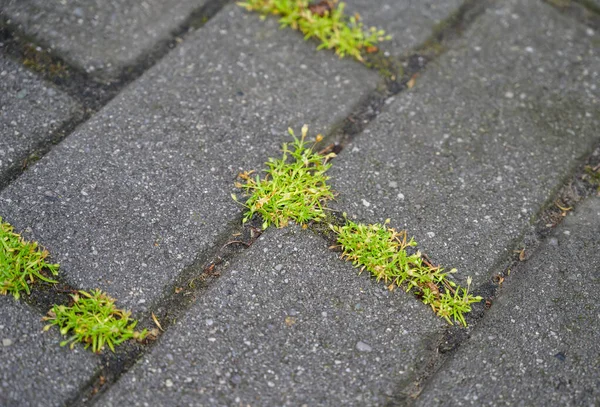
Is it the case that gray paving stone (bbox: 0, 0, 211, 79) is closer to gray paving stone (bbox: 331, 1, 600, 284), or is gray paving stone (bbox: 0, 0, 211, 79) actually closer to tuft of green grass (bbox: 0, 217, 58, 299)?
tuft of green grass (bbox: 0, 217, 58, 299)

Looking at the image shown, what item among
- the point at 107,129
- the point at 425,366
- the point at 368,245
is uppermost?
the point at 107,129

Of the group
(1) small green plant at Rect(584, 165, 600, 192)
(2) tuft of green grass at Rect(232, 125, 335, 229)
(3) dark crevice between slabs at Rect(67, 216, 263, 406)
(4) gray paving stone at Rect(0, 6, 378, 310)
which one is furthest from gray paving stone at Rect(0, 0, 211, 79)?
(1) small green plant at Rect(584, 165, 600, 192)

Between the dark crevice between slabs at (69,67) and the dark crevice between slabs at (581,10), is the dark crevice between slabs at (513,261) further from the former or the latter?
the dark crevice between slabs at (69,67)

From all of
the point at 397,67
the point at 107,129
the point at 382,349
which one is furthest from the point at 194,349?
the point at 397,67

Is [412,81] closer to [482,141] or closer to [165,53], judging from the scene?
[482,141]

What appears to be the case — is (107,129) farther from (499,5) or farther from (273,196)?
(499,5)

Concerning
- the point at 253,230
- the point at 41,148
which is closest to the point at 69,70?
the point at 41,148
